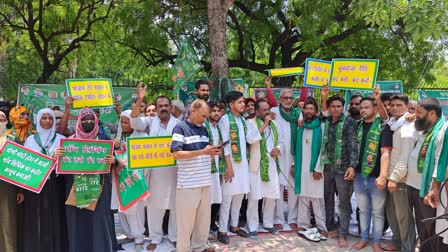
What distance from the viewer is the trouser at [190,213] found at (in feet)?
13.9

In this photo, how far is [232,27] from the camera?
12359 mm

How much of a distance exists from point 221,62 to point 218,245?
317cm

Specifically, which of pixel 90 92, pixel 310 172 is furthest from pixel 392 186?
pixel 90 92

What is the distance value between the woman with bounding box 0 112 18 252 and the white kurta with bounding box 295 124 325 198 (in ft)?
11.5

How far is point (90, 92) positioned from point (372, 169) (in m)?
3.46

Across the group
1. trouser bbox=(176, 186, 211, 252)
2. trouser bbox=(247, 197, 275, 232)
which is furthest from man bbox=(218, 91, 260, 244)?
trouser bbox=(176, 186, 211, 252)

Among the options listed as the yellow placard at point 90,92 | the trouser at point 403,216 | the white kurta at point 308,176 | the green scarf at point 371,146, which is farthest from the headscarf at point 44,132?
the trouser at point 403,216

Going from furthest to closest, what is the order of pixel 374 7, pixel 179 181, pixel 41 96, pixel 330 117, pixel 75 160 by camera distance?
pixel 41 96 < pixel 330 117 < pixel 374 7 < pixel 179 181 < pixel 75 160

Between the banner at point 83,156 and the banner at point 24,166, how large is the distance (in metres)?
0.13

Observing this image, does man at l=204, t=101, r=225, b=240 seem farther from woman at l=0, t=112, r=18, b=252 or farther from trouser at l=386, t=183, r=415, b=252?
woman at l=0, t=112, r=18, b=252

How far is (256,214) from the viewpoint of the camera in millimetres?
5516

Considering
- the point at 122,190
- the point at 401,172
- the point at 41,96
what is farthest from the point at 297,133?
the point at 41,96

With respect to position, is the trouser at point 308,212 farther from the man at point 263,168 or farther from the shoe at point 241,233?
the shoe at point 241,233

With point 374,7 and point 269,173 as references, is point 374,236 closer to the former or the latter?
point 269,173
